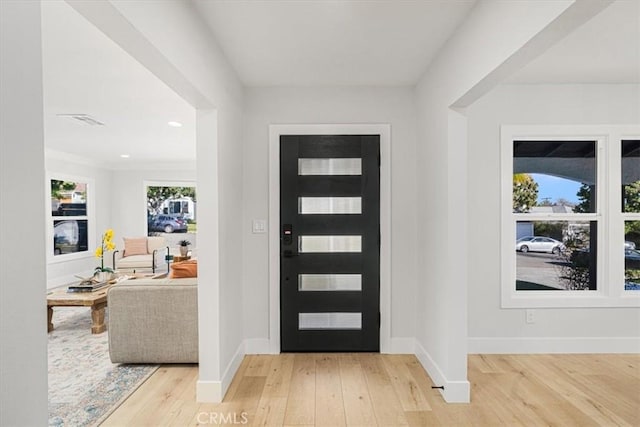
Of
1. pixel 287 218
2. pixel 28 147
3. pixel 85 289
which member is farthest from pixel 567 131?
pixel 85 289

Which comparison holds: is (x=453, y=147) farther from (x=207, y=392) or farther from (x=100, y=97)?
(x=100, y=97)

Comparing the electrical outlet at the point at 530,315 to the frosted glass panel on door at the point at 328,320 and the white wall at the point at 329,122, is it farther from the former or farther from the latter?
the frosted glass panel on door at the point at 328,320

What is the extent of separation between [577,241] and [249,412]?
131 inches

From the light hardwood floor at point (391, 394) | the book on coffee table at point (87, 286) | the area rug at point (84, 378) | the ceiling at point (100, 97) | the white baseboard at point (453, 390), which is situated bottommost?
the light hardwood floor at point (391, 394)

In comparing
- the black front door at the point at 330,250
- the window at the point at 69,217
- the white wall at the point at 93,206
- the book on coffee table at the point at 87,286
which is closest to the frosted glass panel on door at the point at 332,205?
the black front door at the point at 330,250

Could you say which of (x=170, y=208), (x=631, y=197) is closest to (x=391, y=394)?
(x=631, y=197)

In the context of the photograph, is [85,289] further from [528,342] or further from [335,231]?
[528,342]

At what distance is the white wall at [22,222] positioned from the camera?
915 mm

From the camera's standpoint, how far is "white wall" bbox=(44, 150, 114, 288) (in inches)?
277

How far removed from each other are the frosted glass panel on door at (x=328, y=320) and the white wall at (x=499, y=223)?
3.65 feet

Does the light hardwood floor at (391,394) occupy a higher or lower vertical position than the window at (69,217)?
lower

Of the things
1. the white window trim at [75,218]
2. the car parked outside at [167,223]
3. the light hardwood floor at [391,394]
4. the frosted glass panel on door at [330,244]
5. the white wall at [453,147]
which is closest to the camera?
the white wall at [453,147]

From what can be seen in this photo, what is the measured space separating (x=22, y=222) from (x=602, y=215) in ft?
14.0

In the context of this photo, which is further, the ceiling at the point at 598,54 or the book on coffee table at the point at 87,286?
the book on coffee table at the point at 87,286
